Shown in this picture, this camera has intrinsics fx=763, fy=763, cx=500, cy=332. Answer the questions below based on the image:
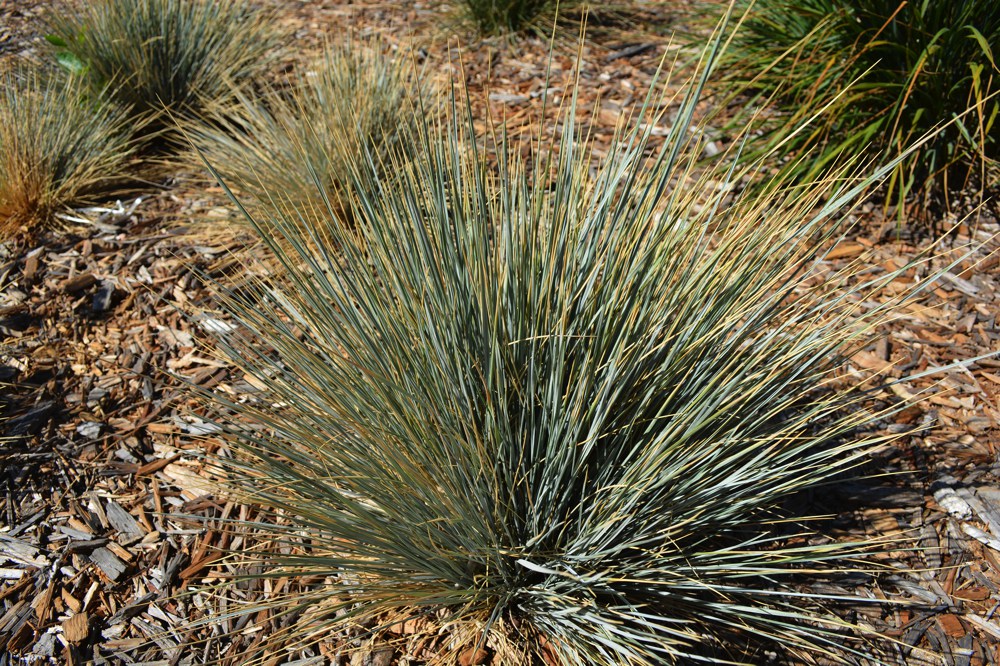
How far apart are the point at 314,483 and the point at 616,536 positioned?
769 mm

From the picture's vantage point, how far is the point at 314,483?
1.90m

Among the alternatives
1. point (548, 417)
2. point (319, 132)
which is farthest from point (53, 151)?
point (548, 417)

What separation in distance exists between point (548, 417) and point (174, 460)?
158 cm

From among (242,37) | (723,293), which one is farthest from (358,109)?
(723,293)

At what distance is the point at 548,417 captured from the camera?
6.59ft

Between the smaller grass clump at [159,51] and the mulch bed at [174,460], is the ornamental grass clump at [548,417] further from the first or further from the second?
the smaller grass clump at [159,51]

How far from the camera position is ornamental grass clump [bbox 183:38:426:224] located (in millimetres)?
3572

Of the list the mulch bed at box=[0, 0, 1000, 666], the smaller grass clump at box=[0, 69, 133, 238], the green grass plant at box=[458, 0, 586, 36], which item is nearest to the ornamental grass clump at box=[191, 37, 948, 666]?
the mulch bed at box=[0, 0, 1000, 666]

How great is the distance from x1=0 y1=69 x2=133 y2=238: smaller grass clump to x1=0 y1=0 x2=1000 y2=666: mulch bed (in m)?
0.15

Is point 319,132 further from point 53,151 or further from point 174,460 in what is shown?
point 174,460

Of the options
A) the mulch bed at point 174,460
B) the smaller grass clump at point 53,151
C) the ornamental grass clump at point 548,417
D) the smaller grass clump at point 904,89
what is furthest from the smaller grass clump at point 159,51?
the smaller grass clump at point 904,89

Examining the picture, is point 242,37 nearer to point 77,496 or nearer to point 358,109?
point 358,109

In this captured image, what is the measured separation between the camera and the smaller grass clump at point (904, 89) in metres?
3.23

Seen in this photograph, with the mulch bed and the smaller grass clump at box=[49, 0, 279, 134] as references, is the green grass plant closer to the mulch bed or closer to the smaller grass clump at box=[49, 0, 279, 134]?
the smaller grass clump at box=[49, 0, 279, 134]
